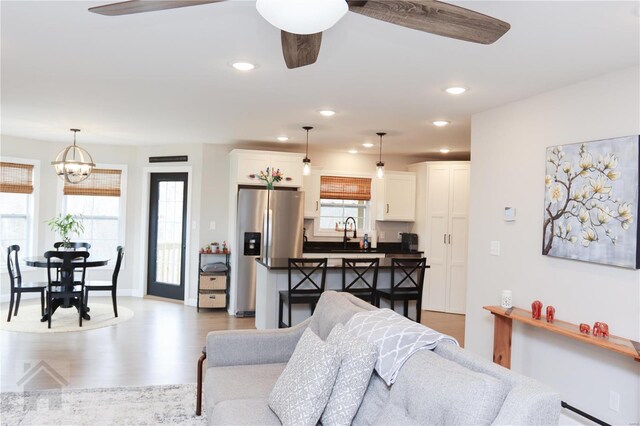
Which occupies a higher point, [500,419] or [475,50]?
[475,50]

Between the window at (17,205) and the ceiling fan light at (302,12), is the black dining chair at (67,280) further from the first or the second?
the ceiling fan light at (302,12)

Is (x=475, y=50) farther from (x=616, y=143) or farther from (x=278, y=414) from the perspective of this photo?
(x=278, y=414)

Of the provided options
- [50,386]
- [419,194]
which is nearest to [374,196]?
[419,194]

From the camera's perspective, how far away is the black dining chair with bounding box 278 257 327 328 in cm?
466

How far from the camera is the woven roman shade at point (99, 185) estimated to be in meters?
7.67

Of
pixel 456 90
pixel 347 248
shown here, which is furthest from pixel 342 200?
pixel 456 90

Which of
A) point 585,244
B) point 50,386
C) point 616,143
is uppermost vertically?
point 616,143

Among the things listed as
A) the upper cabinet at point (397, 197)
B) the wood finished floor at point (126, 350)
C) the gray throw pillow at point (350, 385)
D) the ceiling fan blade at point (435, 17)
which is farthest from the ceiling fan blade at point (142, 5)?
the upper cabinet at point (397, 197)

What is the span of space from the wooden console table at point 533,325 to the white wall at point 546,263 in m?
0.12

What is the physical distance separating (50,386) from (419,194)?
554 centimetres

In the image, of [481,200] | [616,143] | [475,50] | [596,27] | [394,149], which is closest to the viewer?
[596,27]

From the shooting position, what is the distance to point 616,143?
3.05 m

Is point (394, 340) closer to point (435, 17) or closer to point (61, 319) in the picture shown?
point (435, 17)

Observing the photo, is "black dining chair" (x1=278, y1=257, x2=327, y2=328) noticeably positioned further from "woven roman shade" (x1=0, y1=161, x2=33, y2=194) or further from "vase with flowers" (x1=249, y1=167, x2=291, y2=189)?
"woven roman shade" (x1=0, y1=161, x2=33, y2=194)
